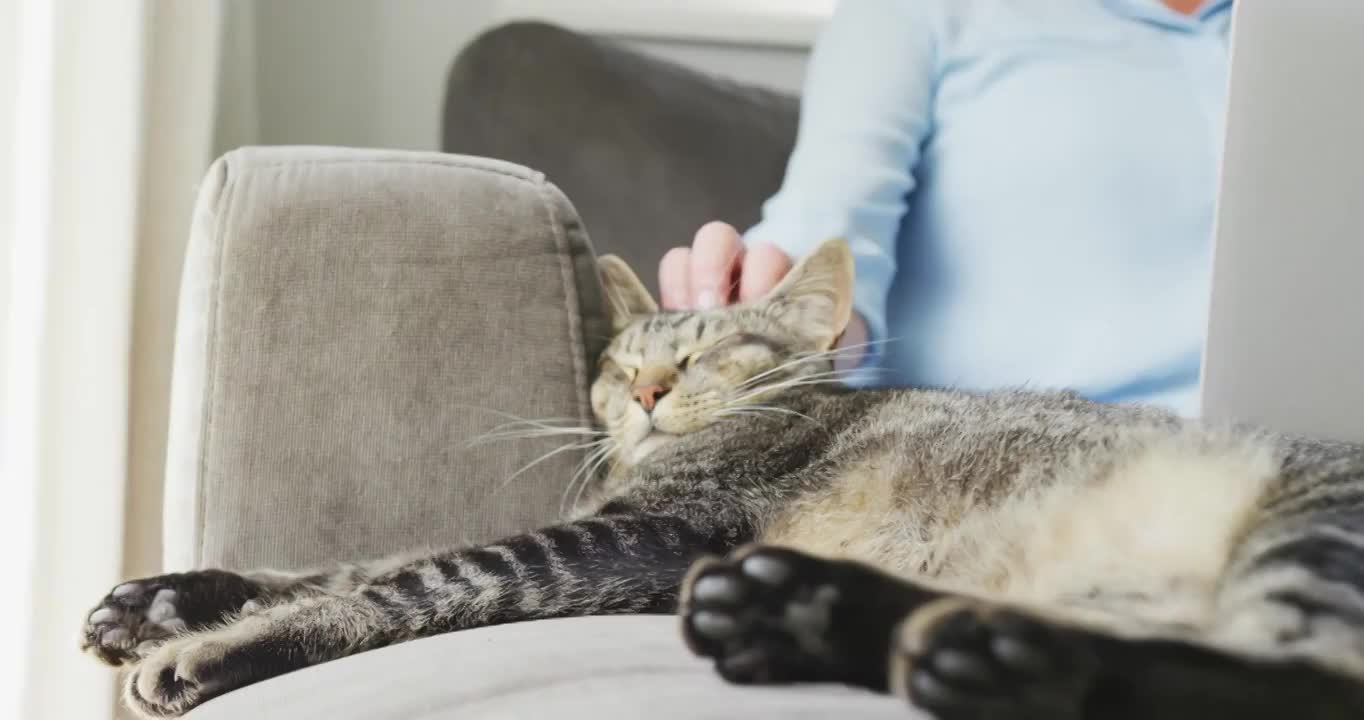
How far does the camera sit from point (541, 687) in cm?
50

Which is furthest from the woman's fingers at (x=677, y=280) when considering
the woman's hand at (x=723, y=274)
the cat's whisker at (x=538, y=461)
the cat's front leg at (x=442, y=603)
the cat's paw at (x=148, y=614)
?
the cat's paw at (x=148, y=614)

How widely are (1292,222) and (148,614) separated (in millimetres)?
842

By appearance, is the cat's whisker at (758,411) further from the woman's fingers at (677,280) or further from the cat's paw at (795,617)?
the cat's paw at (795,617)

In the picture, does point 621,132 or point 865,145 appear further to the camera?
point 621,132

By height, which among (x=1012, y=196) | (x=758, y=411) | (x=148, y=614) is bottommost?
(x=148, y=614)

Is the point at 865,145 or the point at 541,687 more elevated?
the point at 865,145

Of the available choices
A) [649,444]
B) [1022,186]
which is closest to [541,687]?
[649,444]

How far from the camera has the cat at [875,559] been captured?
41 centimetres

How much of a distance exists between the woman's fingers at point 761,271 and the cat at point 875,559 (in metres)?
0.06

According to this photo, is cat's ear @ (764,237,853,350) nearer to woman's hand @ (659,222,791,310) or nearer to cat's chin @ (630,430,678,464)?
woman's hand @ (659,222,791,310)

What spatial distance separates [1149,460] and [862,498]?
230 mm

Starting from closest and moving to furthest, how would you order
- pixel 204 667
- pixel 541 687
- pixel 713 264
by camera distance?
pixel 541 687
pixel 204 667
pixel 713 264

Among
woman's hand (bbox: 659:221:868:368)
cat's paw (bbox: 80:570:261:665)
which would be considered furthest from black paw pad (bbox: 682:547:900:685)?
woman's hand (bbox: 659:221:868:368)

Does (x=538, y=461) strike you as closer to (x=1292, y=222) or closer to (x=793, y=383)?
(x=793, y=383)
